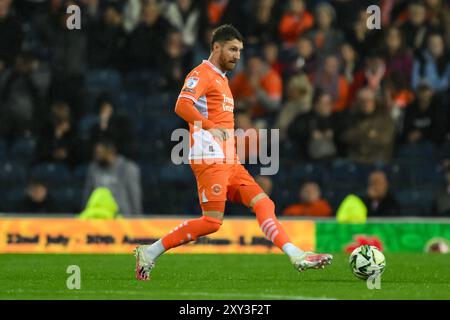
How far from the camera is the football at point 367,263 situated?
10.2m

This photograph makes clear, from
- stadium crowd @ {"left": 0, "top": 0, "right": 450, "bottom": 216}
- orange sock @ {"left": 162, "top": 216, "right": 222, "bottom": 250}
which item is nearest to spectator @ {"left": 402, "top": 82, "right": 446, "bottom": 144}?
stadium crowd @ {"left": 0, "top": 0, "right": 450, "bottom": 216}

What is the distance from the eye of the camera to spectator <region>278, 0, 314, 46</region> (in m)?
18.8

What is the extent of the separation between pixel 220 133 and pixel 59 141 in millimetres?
8233

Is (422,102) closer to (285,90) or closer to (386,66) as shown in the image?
(386,66)

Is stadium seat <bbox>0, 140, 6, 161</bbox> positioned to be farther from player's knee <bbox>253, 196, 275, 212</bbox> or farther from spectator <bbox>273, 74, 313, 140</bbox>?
player's knee <bbox>253, 196, 275, 212</bbox>

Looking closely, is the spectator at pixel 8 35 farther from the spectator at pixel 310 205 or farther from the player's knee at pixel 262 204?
the player's knee at pixel 262 204

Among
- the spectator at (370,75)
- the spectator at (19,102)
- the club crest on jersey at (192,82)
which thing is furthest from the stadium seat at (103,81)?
the club crest on jersey at (192,82)

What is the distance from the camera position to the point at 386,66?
1812cm

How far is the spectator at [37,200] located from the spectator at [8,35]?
273 centimetres

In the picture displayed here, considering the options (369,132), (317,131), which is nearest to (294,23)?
(317,131)

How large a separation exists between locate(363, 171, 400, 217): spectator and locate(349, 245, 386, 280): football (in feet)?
21.1

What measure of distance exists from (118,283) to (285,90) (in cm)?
853

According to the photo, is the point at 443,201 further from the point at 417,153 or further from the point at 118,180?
the point at 118,180
